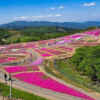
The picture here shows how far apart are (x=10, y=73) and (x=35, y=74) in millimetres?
6105

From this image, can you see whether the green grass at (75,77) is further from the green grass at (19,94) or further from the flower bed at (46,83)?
the green grass at (19,94)

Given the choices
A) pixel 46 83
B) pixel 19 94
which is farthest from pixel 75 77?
pixel 19 94

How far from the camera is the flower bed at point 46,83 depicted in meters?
31.6

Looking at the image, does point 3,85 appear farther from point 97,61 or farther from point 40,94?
point 97,61

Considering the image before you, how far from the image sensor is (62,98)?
29625 mm

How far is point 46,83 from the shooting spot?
3669 centimetres

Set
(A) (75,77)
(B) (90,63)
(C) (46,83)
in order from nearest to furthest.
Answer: (C) (46,83) < (B) (90,63) < (A) (75,77)

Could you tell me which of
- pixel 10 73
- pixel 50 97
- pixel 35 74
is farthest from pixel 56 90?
pixel 10 73

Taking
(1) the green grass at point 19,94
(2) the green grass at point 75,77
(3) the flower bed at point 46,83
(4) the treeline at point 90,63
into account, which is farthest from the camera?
(4) the treeline at point 90,63

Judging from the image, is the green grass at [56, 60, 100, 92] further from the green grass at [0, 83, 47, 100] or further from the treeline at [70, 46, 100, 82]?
the green grass at [0, 83, 47, 100]

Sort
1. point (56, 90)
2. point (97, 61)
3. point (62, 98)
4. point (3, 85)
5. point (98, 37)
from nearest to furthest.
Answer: point (62, 98) < point (56, 90) < point (3, 85) < point (97, 61) < point (98, 37)

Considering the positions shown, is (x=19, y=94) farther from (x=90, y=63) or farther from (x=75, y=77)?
(x=90, y=63)

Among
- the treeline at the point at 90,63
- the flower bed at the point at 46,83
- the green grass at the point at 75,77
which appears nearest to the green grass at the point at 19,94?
the flower bed at the point at 46,83

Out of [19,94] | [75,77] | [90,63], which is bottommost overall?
[75,77]
